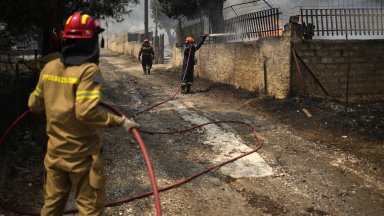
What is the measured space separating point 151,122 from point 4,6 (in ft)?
12.5

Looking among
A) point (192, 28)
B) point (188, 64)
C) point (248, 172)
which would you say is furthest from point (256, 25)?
point (192, 28)

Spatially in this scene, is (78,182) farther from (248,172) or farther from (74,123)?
(248,172)

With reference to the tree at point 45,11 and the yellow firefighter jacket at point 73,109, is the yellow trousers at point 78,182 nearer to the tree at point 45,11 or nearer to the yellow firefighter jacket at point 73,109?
the yellow firefighter jacket at point 73,109

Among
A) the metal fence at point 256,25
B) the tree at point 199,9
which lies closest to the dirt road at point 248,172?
the metal fence at point 256,25

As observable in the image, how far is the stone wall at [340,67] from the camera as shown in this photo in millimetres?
10000

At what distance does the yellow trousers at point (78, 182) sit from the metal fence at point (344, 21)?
8.69 meters

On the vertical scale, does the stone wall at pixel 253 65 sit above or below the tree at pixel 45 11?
below

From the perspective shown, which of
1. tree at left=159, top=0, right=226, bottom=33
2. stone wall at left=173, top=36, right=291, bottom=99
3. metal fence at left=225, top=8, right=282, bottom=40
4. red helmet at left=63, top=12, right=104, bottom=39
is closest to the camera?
red helmet at left=63, top=12, right=104, bottom=39

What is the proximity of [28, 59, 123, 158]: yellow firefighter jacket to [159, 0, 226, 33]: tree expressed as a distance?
44.6 ft

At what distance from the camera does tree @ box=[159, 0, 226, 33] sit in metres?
16.9

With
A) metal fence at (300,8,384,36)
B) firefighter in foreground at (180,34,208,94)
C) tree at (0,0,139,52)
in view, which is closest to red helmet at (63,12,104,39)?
tree at (0,0,139,52)

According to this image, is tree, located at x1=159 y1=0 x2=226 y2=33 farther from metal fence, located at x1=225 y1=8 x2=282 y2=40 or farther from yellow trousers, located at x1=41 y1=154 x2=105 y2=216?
yellow trousers, located at x1=41 y1=154 x2=105 y2=216

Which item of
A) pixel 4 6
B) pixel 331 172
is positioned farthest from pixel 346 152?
pixel 4 6

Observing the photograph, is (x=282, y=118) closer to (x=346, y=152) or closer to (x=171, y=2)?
(x=346, y=152)
